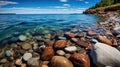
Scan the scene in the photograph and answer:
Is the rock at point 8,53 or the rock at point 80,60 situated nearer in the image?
the rock at point 80,60

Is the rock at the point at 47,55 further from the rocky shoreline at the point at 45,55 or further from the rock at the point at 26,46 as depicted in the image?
the rock at the point at 26,46

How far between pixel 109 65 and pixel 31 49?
2.56m

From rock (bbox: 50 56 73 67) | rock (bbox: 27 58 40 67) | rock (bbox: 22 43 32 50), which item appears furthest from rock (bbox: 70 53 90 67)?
rock (bbox: 22 43 32 50)

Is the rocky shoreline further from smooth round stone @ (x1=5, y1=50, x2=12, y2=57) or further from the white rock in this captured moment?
the white rock

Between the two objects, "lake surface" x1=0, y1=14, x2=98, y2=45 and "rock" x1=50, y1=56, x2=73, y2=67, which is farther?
"lake surface" x1=0, y1=14, x2=98, y2=45

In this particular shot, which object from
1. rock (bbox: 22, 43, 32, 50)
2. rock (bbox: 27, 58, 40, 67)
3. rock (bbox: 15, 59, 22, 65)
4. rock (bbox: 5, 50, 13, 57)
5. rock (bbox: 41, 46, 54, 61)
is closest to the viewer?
rock (bbox: 27, 58, 40, 67)

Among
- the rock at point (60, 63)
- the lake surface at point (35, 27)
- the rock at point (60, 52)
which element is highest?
the lake surface at point (35, 27)

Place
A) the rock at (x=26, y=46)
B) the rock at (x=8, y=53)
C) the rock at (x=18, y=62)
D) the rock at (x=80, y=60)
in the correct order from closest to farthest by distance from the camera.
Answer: the rock at (x=80, y=60) → the rock at (x=18, y=62) → the rock at (x=8, y=53) → the rock at (x=26, y=46)

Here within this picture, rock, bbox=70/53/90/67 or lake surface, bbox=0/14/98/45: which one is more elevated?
lake surface, bbox=0/14/98/45

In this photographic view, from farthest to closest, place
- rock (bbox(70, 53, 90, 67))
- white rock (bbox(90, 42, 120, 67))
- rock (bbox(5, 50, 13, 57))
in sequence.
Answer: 1. rock (bbox(5, 50, 13, 57))
2. rock (bbox(70, 53, 90, 67))
3. white rock (bbox(90, 42, 120, 67))

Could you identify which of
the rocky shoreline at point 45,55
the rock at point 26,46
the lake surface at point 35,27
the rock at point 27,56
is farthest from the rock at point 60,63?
the lake surface at point 35,27

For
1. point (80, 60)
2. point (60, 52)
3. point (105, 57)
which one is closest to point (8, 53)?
point (60, 52)

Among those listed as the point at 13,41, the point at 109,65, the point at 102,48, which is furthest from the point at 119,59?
the point at 13,41

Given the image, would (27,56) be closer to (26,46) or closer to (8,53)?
(8,53)
